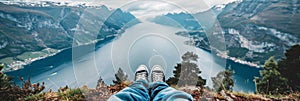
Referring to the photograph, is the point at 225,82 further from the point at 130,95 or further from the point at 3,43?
the point at 3,43

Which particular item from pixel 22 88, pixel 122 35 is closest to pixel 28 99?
pixel 22 88

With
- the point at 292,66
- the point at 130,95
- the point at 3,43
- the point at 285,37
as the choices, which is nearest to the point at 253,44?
the point at 285,37

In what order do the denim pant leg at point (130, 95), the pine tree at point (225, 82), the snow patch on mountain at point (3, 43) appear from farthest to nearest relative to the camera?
the snow patch on mountain at point (3, 43)
the pine tree at point (225, 82)
the denim pant leg at point (130, 95)

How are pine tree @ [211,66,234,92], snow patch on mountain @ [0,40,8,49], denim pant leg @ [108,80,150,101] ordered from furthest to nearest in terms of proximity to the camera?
snow patch on mountain @ [0,40,8,49], pine tree @ [211,66,234,92], denim pant leg @ [108,80,150,101]

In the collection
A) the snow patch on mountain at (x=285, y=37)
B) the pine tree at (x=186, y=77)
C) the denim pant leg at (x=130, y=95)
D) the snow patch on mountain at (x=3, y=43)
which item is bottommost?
the denim pant leg at (x=130, y=95)

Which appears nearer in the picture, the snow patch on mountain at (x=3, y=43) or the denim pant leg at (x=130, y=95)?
the denim pant leg at (x=130, y=95)

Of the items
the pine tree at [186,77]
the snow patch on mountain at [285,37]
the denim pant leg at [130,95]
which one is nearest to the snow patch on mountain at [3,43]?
the pine tree at [186,77]

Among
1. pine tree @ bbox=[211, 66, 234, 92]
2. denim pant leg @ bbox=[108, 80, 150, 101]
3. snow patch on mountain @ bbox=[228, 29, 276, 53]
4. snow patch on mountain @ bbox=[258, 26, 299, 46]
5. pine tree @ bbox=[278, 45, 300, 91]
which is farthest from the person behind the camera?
snow patch on mountain @ bbox=[228, 29, 276, 53]

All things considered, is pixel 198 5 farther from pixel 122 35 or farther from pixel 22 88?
pixel 22 88

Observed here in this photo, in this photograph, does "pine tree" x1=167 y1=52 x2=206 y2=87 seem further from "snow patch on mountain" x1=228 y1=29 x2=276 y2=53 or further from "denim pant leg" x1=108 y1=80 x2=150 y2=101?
"snow patch on mountain" x1=228 y1=29 x2=276 y2=53

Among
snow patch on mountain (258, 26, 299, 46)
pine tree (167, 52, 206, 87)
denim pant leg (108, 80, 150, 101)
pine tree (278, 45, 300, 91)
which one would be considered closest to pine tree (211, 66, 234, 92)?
pine tree (167, 52, 206, 87)

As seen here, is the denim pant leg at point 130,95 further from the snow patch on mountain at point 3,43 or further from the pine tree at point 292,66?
→ the snow patch on mountain at point 3,43
